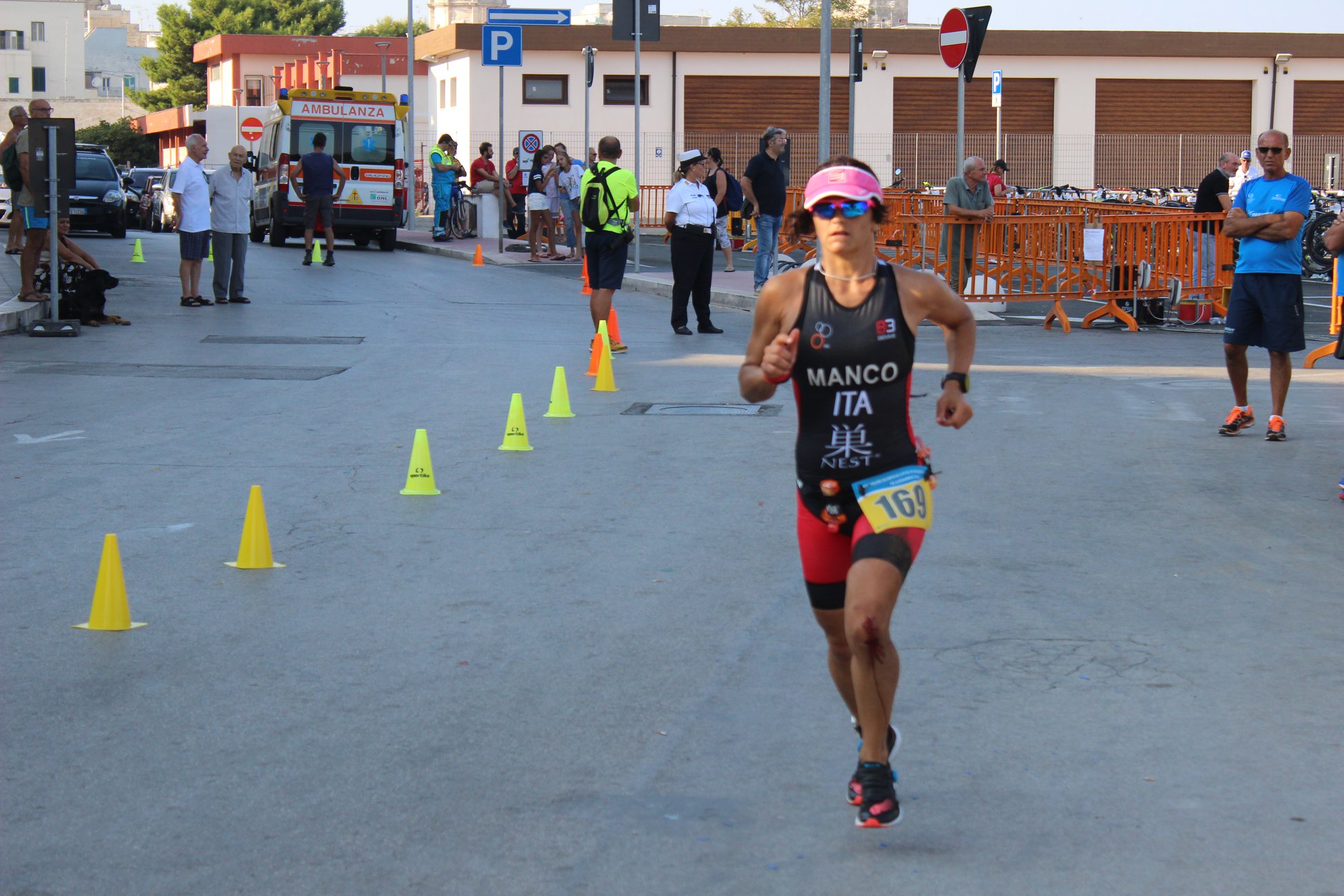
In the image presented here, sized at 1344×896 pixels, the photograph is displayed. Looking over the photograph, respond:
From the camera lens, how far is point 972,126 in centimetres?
4644

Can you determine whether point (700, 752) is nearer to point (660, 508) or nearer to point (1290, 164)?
point (660, 508)

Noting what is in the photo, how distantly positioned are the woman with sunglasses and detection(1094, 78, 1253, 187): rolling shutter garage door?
43.5m

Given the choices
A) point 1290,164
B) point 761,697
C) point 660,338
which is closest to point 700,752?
point 761,697

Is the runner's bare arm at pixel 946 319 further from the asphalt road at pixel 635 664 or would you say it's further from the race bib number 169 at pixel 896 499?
the asphalt road at pixel 635 664

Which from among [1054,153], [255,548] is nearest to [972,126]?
[1054,153]

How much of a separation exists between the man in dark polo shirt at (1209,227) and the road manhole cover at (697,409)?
799 centimetres

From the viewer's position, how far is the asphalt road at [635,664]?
12.9 ft

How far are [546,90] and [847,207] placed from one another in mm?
41867

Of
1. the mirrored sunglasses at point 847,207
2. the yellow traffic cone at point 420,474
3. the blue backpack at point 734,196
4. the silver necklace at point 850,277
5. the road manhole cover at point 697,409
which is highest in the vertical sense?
the blue backpack at point 734,196

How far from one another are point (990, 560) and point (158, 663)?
11.6ft

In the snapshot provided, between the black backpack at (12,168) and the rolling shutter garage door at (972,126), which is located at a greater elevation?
the rolling shutter garage door at (972,126)

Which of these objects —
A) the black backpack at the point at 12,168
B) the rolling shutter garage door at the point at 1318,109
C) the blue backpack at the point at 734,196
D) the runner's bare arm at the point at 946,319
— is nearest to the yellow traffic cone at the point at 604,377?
the black backpack at the point at 12,168

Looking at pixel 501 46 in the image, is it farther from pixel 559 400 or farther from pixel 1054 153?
pixel 1054 153

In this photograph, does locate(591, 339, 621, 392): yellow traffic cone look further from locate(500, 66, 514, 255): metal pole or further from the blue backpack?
locate(500, 66, 514, 255): metal pole
